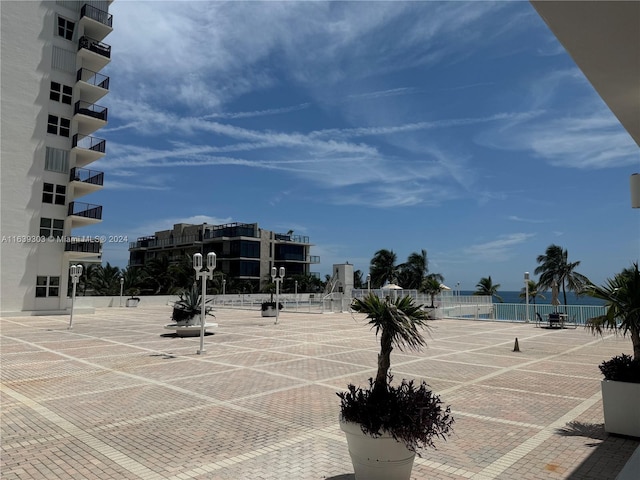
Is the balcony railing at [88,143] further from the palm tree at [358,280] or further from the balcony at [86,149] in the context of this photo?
the palm tree at [358,280]

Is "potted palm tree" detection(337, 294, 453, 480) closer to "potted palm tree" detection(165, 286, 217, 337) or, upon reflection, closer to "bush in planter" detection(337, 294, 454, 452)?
"bush in planter" detection(337, 294, 454, 452)

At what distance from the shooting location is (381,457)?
4086 mm

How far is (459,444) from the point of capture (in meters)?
5.83

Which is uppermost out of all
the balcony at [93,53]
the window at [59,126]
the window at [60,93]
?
the balcony at [93,53]

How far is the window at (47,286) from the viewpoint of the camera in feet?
105

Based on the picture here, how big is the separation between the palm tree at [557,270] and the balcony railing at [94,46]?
5377 centimetres

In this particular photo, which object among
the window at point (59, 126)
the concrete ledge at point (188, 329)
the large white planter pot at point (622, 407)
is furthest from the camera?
the window at point (59, 126)

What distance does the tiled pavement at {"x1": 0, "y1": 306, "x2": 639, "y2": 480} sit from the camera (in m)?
5.14

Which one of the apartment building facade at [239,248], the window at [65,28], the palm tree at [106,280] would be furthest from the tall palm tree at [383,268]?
the window at [65,28]

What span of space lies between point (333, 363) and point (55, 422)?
276 inches

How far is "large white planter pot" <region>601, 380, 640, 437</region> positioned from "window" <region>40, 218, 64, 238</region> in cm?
3644

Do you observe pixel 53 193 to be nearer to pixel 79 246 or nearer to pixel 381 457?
pixel 79 246

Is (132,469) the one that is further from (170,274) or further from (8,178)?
(170,274)

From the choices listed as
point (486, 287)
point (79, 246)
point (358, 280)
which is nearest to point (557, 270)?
point (486, 287)
